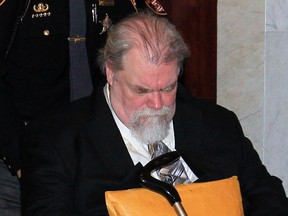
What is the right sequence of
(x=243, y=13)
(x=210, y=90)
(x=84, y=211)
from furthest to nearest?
1. (x=210, y=90)
2. (x=243, y=13)
3. (x=84, y=211)

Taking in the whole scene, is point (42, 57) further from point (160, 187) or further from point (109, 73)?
point (160, 187)

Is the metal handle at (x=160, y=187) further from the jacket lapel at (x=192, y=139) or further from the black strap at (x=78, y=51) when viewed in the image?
the black strap at (x=78, y=51)

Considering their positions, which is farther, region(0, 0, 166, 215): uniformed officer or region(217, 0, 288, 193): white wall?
region(217, 0, 288, 193): white wall

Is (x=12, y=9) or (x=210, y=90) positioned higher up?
(x=12, y=9)

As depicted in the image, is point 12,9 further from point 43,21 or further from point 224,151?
point 224,151

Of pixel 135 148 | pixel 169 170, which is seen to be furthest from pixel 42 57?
pixel 169 170

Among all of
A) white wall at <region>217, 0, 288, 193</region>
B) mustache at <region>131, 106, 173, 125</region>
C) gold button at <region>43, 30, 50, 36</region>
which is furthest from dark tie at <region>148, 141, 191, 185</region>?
white wall at <region>217, 0, 288, 193</region>

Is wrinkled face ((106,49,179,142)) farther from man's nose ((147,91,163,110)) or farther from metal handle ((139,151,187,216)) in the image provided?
metal handle ((139,151,187,216))

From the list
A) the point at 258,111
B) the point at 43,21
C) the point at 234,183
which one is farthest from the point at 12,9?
the point at 258,111

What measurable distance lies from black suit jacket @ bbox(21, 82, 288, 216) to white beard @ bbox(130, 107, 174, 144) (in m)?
0.08

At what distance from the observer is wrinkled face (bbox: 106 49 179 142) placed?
2.24m

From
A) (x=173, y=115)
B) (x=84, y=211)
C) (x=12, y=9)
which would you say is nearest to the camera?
(x=84, y=211)

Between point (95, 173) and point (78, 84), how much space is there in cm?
57

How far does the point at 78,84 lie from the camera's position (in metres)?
2.74
